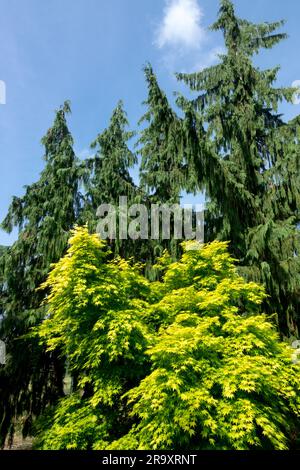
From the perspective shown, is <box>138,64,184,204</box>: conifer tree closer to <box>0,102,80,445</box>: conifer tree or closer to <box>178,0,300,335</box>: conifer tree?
<box>178,0,300,335</box>: conifer tree

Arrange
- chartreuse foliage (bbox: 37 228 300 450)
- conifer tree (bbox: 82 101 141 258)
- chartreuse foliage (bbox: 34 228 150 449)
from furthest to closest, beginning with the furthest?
1. conifer tree (bbox: 82 101 141 258)
2. chartreuse foliage (bbox: 34 228 150 449)
3. chartreuse foliage (bbox: 37 228 300 450)

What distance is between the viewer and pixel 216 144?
533 inches

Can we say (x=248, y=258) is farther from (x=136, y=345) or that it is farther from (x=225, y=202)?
(x=136, y=345)

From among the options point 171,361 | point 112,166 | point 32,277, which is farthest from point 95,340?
point 112,166

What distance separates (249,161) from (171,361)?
8.80 m

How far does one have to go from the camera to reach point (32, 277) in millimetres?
12180

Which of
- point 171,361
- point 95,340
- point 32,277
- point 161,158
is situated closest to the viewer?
point 171,361

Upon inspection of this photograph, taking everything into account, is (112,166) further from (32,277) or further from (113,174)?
(32,277)

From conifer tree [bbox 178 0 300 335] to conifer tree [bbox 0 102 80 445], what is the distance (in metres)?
5.24

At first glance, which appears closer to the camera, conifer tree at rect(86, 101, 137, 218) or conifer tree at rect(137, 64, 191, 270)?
conifer tree at rect(137, 64, 191, 270)

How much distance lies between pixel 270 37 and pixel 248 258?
30.7 feet

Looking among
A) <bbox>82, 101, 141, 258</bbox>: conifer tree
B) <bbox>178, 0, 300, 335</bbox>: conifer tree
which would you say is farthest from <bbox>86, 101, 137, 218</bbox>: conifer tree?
<bbox>178, 0, 300, 335</bbox>: conifer tree

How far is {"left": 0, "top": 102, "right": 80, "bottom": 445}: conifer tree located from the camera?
1114 centimetres

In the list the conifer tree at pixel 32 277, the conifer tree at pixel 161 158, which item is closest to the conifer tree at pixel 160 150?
the conifer tree at pixel 161 158
